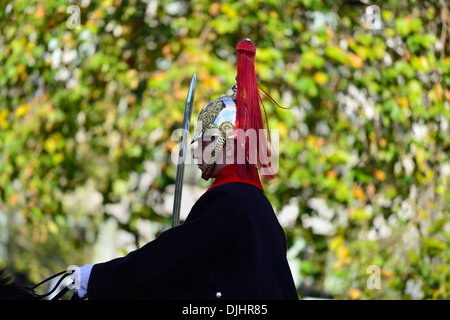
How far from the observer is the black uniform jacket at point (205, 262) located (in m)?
1.86

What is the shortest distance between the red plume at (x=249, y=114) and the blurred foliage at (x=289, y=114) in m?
1.74

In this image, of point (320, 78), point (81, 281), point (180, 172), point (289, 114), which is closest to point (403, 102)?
point (320, 78)

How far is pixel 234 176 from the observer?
2.03m

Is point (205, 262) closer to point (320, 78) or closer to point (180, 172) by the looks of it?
point (180, 172)

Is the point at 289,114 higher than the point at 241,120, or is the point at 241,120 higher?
the point at 289,114

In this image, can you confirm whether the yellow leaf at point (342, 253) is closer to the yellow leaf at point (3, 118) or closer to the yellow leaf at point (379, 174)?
the yellow leaf at point (379, 174)

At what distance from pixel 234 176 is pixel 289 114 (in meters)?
2.02

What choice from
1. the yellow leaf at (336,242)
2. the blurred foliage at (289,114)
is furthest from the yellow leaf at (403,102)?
the yellow leaf at (336,242)

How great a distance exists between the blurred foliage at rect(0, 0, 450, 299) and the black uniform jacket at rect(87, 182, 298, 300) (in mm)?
2057

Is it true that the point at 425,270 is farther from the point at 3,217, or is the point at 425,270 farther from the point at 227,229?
the point at 3,217

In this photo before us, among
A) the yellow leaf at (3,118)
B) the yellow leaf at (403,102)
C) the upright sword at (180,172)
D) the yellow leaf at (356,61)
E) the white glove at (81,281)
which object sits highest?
the yellow leaf at (356,61)

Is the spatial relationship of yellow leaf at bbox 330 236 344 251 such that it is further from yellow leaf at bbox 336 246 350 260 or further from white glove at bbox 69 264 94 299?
white glove at bbox 69 264 94 299

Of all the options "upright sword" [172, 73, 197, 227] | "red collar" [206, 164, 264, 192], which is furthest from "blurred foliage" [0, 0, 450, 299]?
"red collar" [206, 164, 264, 192]

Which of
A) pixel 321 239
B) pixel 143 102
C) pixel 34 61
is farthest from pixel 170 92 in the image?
pixel 321 239
